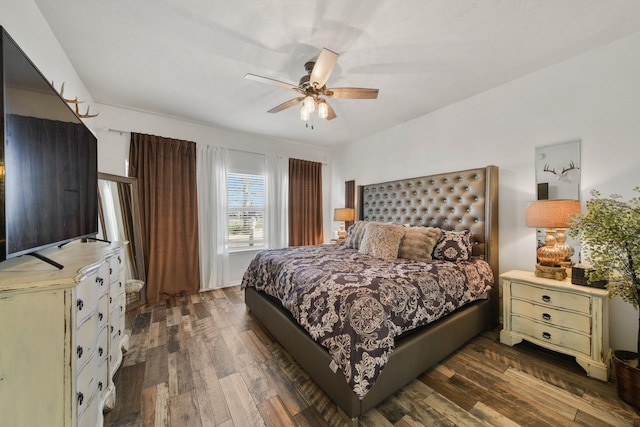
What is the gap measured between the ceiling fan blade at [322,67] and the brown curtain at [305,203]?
8.53 feet

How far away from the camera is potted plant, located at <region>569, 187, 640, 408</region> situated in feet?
4.77

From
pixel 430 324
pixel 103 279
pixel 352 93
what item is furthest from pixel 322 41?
pixel 430 324

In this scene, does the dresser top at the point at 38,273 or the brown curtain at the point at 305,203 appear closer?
the dresser top at the point at 38,273

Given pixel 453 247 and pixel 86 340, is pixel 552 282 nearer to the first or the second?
pixel 453 247

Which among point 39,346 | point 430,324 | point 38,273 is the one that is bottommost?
point 430,324

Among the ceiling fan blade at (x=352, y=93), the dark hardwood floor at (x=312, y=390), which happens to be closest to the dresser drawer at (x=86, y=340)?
the dark hardwood floor at (x=312, y=390)

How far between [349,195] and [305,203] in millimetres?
877

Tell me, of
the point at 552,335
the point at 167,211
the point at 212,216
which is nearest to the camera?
the point at 552,335

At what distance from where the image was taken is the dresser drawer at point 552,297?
179 centimetres

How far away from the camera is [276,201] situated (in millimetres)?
4324

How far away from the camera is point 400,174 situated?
359cm

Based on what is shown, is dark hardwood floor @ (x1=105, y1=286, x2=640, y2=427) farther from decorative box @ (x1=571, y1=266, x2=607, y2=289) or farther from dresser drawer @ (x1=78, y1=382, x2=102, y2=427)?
decorative box @ (x1=571, y1=266, x2=607, y2=289)

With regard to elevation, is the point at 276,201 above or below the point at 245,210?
above

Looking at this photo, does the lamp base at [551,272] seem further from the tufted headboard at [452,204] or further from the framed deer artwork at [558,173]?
the tufted headboard at [452,204]
